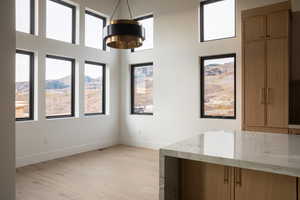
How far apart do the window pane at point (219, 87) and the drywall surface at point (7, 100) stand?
12.6 ft

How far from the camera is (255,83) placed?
3.76 meters

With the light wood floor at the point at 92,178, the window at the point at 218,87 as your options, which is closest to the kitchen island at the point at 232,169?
the light wood floor at the point at 92,178

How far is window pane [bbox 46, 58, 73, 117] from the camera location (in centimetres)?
478

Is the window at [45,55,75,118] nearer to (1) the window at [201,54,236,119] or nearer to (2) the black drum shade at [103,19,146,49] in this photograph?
(2) the black drum shade at [103,19,146,49]

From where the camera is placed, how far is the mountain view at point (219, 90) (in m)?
4.76

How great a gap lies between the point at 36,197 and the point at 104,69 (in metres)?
3.82

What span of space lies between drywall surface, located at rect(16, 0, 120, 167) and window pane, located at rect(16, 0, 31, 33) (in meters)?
0.23

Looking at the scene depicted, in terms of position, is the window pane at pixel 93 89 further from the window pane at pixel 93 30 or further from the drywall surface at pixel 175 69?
the drywall surface at pixel 175 69

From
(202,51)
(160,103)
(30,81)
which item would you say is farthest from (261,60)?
(30,81)

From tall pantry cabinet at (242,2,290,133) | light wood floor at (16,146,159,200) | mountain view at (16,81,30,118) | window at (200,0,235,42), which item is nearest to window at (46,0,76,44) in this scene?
mountain view at (16,81,30,118)

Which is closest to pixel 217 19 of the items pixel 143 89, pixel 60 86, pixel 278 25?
pixel 278 25

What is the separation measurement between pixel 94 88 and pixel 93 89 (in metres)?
0.04

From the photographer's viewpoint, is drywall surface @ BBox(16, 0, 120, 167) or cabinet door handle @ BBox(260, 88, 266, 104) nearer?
cabinet door handle @ BBox(260, 88, 266, 104)

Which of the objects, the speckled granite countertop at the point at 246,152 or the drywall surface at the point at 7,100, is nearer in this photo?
the speckled granite countertop at the point at 246,152
